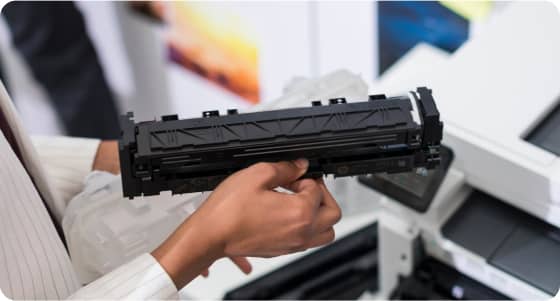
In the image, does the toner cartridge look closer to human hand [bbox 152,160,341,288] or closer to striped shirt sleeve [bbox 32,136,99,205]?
human hand [bbox 152,160,341,288]

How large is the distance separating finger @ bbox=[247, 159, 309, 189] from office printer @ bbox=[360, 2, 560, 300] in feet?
1.00

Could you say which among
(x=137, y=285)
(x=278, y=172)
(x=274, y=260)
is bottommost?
(x=274, y=260)

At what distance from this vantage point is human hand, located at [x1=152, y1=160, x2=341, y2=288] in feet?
2.66

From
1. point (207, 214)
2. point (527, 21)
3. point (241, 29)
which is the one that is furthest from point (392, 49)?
point (207, 214)

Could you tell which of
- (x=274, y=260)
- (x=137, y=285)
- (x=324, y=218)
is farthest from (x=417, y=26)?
(x=137, y=285)

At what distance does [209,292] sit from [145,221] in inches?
15.3

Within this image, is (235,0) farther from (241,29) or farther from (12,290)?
(12,290)

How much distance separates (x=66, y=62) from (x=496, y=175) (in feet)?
4.84

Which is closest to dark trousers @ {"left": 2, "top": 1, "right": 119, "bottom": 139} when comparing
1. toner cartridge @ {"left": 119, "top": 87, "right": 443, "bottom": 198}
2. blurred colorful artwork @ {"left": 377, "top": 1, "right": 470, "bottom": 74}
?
blurred colorful artwork @ {"left": 377, "top": 1, "right": 470, "bottom": 74}

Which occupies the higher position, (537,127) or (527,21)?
(527,21)

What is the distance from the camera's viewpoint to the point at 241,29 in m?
2.04

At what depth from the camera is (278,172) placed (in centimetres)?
85

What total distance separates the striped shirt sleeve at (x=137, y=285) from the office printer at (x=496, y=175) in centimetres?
43

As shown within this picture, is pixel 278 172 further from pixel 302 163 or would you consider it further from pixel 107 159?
pixel 107 159
